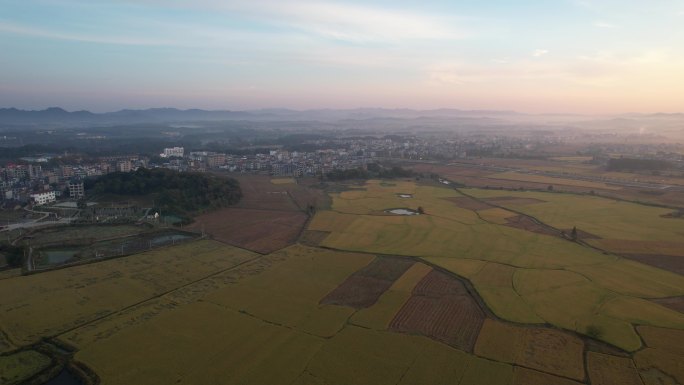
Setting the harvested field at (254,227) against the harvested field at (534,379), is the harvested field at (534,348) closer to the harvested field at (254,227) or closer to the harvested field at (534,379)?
the harvested field at (534,379)

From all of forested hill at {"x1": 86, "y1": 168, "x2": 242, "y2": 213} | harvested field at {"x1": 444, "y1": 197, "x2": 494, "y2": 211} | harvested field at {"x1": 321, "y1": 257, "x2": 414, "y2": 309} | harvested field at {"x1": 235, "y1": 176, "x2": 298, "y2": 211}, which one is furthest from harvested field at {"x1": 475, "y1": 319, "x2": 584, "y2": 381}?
forested hill at {"x1": 86, "y1": 168, "x2": 242, "y2": 213}

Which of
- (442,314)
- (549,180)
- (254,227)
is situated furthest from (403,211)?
(549,180)

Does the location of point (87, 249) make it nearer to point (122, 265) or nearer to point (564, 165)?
point (122, 265)

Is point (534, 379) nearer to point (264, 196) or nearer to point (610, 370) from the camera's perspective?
point (610, 370)

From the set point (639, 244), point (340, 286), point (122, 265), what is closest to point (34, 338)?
point (122, 265)

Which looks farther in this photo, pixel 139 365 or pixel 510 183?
pixel 510 183

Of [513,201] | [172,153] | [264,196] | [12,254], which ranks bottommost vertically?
[513,201]
